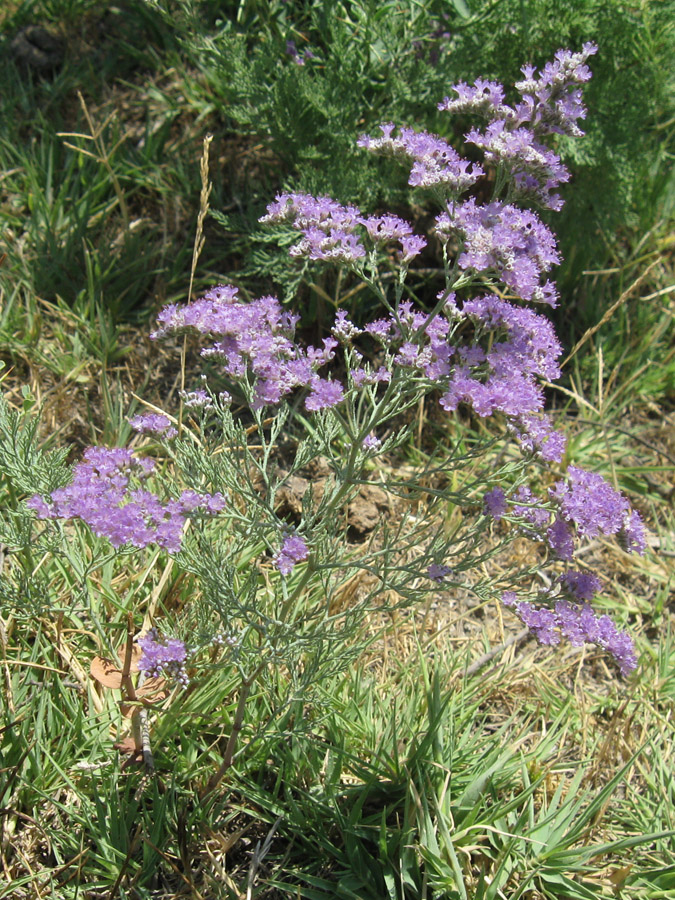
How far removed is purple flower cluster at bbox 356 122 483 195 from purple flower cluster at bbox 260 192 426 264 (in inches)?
6.1

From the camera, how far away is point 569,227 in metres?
3.57

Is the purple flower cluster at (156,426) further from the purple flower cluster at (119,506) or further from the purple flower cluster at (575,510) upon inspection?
the purple flower cluster at (575,510)

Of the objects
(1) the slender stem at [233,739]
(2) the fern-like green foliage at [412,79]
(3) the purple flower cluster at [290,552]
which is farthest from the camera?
(2) the fern-like green foliage at [412,79]

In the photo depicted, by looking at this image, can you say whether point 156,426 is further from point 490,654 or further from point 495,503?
point 490,654

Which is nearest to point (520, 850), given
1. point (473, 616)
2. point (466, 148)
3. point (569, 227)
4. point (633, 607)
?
point (473, 616)

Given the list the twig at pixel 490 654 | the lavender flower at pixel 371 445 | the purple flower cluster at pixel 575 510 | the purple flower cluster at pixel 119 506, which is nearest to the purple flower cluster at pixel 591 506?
the purple flower cluster at pixel 575 510

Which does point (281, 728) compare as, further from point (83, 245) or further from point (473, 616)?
point (83, 245)

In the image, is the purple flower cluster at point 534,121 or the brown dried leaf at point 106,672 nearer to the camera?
the purple flower cluster at point 534,121

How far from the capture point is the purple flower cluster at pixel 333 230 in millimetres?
1897

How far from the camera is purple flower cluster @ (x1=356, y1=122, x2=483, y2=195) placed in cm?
179

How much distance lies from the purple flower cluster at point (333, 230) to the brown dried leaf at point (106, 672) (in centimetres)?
136

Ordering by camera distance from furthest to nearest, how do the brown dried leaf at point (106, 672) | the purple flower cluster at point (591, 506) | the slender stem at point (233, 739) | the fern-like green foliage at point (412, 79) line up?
the fern-like green foliage at point (412, 79) < the brown dried leaf at point (106, 672) < the slender stem at point (233, 739) < the purple flower cluster at point (591, 506)

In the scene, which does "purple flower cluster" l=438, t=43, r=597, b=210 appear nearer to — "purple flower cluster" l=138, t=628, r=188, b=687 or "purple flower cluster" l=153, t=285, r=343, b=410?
"purple flower cluster" l=153, t=285, r=343, b=410

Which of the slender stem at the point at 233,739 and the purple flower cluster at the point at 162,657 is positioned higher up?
the purple flower cluster at the point at 162,657
